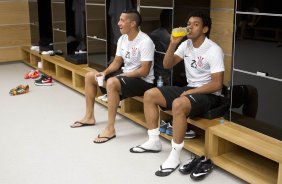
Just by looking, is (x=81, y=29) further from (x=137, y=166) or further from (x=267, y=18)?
(x=267, y=18)

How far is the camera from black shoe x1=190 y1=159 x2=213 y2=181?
88.0 inches

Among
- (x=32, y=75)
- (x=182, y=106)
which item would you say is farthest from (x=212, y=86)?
(x=32, y=75)

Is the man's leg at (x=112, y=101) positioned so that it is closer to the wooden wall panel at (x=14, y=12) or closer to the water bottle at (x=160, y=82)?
the water bottle at (x=160, y=82)

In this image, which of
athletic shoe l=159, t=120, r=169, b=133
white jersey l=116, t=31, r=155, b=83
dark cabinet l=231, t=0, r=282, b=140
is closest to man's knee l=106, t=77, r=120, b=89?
white jersey l=116, t=31, r=155, b=83

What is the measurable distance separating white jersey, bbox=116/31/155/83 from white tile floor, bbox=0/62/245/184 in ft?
1.73

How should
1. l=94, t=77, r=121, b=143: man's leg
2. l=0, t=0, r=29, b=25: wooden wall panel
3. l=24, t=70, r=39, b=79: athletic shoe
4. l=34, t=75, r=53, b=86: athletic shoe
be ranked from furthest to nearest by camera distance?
l=0, t=0, r=29, b=25: wooden wall panel < l=24, t=70, r=39, b=79: athletic shoe < l=34, t=75, r=53, b=86: athletic shoe < l=94, t=77, r=121, b=143: man's leg

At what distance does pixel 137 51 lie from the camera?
10.1ft

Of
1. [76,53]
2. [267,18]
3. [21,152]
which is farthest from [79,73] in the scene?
[267,18]

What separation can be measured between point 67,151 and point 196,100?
41.7 inches

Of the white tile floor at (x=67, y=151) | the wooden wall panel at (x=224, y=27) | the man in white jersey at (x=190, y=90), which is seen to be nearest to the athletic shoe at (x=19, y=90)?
the white tile floor at (x=67, y=151)

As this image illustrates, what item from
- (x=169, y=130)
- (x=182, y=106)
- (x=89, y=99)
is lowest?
(x=169, y=130)

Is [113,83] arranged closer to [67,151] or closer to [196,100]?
[67,151]

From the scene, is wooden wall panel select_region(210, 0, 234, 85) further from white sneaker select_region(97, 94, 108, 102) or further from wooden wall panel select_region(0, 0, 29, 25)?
wooden wall panel select_region(0, 0, 29, 25)

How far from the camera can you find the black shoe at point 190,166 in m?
2.32
